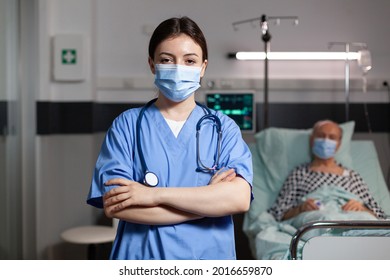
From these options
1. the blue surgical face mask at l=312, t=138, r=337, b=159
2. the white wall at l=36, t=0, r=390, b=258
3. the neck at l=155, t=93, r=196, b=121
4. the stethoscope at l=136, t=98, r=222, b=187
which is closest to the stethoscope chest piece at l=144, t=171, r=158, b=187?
the stethoscope at l=136, t=98, r=222, b=187

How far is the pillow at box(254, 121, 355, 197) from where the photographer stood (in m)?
2.78

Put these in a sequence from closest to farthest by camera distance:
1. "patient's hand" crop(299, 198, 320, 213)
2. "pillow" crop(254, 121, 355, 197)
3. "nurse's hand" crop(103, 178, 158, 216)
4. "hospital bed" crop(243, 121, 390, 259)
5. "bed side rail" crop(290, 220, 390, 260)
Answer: "nurse's hand" crop(103, 178, 158, 216) < "bed side rail" crop(290, 220, 390, 260) < "hospital bed" crop(243, 121, 390, 259) < "patient's hand" crop(299, 198, 320, 213) < "pillow" crop(254, 121, 355, 197)

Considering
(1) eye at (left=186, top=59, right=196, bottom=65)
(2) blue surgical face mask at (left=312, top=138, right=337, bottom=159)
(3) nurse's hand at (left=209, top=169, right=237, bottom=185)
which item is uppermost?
(1) eye at (left=186, top=59, right=196, bottom=65)

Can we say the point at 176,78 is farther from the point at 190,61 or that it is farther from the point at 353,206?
the point at 353,206

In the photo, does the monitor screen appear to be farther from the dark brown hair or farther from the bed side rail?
the dark brown hair

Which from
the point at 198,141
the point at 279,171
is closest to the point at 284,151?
the point at 279,171

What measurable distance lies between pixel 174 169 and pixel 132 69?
163cm

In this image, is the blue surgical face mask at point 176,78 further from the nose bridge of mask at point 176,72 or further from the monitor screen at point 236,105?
the monitor screen at point 236,105

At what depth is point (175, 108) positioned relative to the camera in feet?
3.58

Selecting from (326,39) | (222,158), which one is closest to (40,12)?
(326,39)

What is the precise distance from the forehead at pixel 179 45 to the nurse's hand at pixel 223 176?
Answer: 0.71ft

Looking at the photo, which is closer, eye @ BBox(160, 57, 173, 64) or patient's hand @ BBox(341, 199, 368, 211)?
eye @ BBox(160, 57, 173, 64)
